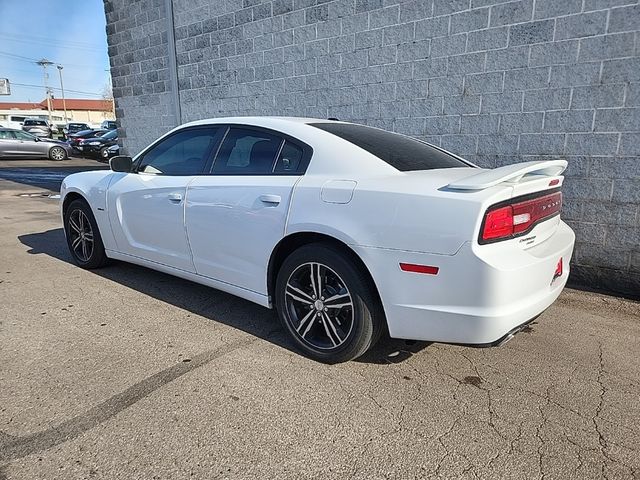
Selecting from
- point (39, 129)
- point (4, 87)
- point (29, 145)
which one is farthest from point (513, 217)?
point (4, 87)

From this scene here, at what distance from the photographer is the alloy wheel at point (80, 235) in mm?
4852

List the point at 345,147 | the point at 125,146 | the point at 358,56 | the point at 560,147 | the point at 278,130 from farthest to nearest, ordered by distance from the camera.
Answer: the point at 125,146 → the point at 358,56 → the point at 560,147 → the point at 278,130 → the point at 345,147

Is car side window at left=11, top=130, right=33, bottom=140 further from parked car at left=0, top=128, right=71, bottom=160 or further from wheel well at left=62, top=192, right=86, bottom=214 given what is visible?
wheel well at left=62, top=192, right=86, bottom=214

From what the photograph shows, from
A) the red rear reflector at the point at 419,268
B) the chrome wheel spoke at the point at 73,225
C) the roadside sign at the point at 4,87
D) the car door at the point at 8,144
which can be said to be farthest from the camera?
Result: the roadside sign at the point at 4,87

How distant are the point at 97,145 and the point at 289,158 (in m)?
22.5

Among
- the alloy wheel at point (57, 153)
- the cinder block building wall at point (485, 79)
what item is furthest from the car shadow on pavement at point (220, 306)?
the alloy wheel at point (57, 153)

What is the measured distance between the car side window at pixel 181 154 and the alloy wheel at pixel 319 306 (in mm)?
1319

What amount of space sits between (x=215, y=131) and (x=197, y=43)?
4801 mm

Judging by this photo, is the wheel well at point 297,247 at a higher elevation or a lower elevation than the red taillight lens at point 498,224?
lower

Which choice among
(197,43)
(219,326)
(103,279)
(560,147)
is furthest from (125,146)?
(560,147)

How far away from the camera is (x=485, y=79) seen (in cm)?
479

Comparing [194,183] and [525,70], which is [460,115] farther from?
[194,183]

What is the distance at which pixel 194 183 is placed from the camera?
3.62 m

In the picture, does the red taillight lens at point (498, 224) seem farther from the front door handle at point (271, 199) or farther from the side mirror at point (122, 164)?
the side mirror at point (122, 164)
